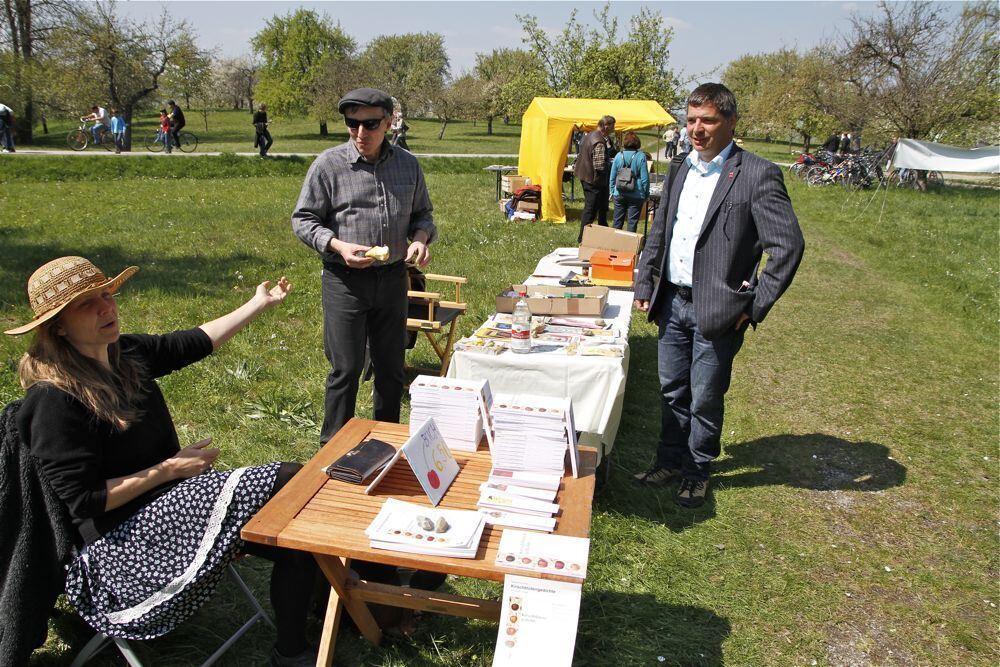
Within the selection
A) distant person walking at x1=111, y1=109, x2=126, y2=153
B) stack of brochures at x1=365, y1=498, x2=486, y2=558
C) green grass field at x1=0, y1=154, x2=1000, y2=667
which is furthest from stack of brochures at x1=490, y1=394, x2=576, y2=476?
distant person walking at x1=111, y1=109, x2=126, y2=153

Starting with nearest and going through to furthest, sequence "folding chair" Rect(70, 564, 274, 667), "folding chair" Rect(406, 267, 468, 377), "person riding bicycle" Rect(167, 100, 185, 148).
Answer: "folding chair" Rect(70, 564, 274, 667) < "folding chair" Rect(406, 267, 468, 377) < "person riding bicycle" Rect(167, 100, 185, 148)

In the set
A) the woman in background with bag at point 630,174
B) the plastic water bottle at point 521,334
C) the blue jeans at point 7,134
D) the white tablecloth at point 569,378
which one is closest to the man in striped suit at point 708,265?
the white tablecloth at point 569,378

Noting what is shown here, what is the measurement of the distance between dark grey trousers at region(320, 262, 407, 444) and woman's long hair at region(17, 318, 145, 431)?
54.8 inches

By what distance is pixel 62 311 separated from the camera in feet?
7.13

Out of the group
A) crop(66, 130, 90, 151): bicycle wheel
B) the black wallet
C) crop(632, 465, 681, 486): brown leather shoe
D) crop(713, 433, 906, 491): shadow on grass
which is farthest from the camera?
crop(66, 130, 90, 151): bicycle wheel

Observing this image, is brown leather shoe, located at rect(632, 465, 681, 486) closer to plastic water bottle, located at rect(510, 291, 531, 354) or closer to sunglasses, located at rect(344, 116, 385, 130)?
plastic water bottle, located at rect(510, 291, 531, 354)

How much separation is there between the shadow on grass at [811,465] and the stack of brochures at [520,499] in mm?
2192

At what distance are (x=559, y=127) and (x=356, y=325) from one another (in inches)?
440

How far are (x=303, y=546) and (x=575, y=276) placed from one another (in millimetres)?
4006

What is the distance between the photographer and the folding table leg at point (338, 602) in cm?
230

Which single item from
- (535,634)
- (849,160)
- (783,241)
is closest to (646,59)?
(849,160)

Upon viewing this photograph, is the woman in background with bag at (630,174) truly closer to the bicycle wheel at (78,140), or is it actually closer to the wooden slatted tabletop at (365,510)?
the wooden slatted tabletop at (365,510)

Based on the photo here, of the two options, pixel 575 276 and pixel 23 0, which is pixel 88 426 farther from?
pixel 23 0

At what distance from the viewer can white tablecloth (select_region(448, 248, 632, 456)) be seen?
3.69 meters
